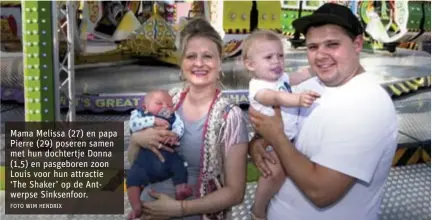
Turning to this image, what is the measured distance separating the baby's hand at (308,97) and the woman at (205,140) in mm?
179

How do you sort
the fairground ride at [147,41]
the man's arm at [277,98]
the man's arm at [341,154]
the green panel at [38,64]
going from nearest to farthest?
the man's arm at [341,154] < the man's arm at [277,98] < the green panel at [38,64] < the fairground ride at [147,41]

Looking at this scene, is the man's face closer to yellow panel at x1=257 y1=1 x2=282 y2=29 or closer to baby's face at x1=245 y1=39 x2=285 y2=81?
baby's face at x1=245 y1=39 x2=285 y2=81

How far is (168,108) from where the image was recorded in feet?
4.66

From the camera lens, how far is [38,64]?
2.97 m

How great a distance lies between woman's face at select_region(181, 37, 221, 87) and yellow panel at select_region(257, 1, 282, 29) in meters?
4.02

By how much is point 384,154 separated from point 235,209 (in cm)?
143

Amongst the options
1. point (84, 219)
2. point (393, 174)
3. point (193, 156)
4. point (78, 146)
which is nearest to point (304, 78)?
point (193, 156)

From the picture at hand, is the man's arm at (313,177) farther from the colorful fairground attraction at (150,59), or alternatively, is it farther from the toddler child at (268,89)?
the colorful fairground attraction at (150,59)

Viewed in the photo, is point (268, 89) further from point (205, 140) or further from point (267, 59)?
point (205, 140)

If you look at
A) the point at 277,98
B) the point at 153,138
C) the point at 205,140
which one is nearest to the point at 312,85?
the point at 277,98

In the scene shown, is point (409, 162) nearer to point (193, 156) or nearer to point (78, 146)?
point (78, 146)

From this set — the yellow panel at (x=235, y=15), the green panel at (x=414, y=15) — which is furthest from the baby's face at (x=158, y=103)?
the green panel at (x=414, y=15)

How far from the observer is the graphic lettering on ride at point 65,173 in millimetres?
2203

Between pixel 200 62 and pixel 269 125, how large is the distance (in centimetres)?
24
